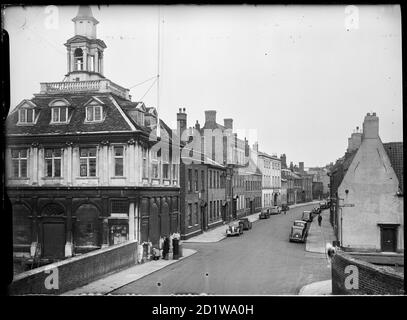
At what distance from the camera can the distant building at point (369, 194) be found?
5.32m

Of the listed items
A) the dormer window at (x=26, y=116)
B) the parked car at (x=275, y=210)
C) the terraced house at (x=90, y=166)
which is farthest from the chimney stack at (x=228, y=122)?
the dormer window at (x=26, y=116)

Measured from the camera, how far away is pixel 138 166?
684 cm

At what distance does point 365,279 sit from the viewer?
17.0ft

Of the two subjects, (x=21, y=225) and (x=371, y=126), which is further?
(x=371, y=126)

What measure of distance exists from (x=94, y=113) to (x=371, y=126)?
18.2ft

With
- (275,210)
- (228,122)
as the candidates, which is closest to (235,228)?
(275,210)

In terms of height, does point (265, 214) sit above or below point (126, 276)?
above

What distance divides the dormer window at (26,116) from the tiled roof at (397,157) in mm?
6301

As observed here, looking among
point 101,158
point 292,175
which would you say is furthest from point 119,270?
point 292,175

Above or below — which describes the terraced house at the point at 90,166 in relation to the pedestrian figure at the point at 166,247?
above

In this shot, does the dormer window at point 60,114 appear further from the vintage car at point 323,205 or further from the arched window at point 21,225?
the vintage car at point 323,205

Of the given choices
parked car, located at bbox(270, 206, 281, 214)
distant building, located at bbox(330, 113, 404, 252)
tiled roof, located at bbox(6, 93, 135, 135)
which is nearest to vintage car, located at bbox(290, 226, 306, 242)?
parked car, located at bbox(270, 206, 281, 214)

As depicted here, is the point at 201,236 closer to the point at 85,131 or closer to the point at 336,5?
the point at 85,131

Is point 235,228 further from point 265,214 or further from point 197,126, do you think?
point 197,126
